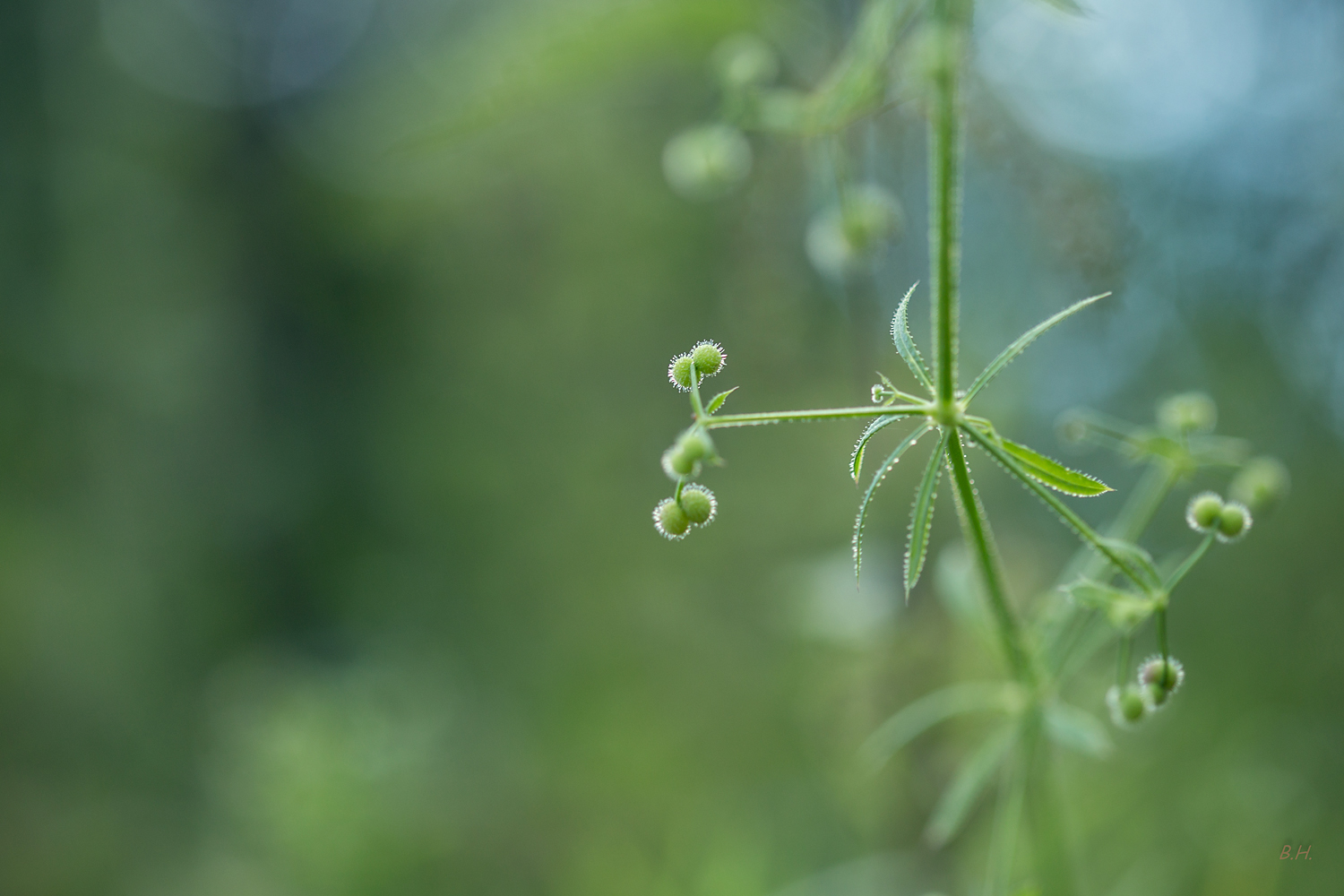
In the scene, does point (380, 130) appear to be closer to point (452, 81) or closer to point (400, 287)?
point (452, 81)

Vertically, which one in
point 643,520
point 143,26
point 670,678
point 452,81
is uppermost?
point 143,26

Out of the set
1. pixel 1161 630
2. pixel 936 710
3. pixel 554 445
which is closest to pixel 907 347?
pixel 1161 630

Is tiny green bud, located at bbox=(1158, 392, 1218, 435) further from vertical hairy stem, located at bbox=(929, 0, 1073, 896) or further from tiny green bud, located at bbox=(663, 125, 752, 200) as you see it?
tiny green bud, located at bbox=(663, 125, 752, 200)

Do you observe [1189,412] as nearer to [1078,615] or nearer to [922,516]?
[1078,615]

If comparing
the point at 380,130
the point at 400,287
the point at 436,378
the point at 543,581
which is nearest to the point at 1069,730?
the point at 380,130

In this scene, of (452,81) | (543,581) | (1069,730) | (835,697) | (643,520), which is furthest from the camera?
(543,581)

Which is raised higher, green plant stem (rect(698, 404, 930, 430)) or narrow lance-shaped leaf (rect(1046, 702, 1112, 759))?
green plant stem (rect(698, 404, 930, 430))

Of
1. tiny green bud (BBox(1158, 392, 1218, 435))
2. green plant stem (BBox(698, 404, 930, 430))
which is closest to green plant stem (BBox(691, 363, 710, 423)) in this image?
green plant stem (BBox(698, 404, 930, 430))
